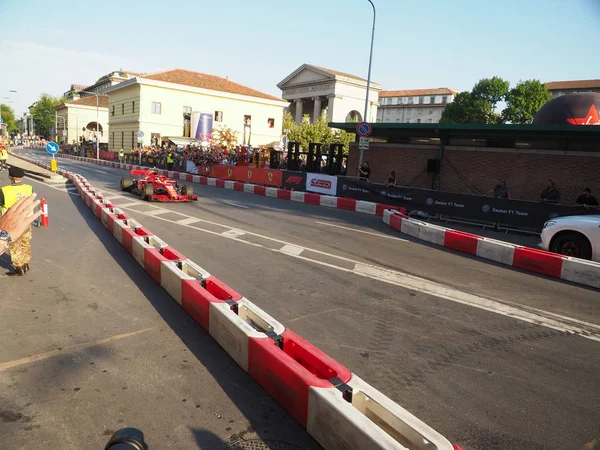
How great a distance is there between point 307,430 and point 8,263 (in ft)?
20.9

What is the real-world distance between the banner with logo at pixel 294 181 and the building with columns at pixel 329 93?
152ft

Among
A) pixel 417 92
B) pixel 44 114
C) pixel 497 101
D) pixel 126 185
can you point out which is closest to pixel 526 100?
pixel 497 101

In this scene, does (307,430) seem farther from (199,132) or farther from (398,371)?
(199,132)

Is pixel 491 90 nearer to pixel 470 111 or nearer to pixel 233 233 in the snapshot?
pixel 470 111

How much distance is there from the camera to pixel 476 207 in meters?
13.4

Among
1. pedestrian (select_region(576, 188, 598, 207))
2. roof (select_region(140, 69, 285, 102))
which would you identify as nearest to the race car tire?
pedestrian (select_region(576, 188, 598, 207))

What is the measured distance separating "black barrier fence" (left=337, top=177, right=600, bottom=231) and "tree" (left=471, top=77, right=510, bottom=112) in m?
62.9

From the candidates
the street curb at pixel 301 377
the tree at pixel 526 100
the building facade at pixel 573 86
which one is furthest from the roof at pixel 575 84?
the street curb at pixel 301 377

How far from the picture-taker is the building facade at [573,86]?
77475 millimetres

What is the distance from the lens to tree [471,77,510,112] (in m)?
68.4

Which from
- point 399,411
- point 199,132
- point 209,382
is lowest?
point 209,382

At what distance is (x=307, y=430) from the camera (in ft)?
10.0

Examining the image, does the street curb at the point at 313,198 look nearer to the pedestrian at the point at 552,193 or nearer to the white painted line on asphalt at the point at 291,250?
the pedestrian at the point at 552,193

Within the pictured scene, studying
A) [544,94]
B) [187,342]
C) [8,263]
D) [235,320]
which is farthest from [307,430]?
[544,94]
